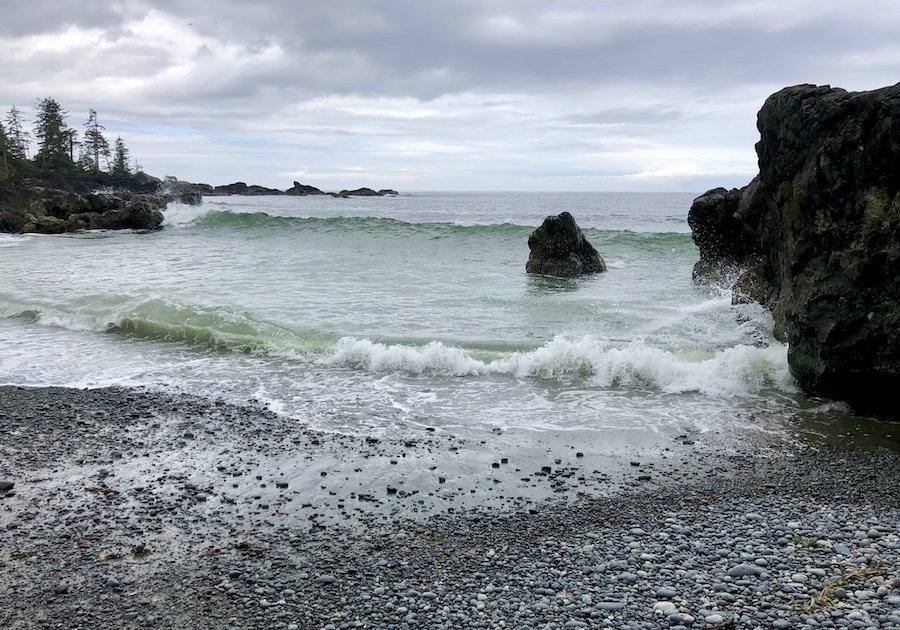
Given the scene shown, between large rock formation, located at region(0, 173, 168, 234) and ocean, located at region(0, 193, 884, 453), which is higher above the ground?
large rock formation, located at region(0, 173, 168, 234)

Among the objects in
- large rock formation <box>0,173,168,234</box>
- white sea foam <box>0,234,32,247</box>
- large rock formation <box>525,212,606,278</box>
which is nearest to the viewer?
large rock formation <box>525,212,606,278</box>

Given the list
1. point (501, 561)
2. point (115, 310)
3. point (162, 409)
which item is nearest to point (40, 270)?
point (115, 310)

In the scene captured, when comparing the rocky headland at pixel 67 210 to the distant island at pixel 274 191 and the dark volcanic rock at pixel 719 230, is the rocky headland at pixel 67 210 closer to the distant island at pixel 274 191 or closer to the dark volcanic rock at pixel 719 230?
the dark volcanic rock at pixel 719 230

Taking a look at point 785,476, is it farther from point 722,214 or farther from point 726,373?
point 722,214

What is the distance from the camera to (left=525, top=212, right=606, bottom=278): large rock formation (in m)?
20.2

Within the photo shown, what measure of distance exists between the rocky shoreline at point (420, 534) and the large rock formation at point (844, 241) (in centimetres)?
134

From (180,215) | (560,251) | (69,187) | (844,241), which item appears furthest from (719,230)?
(69,187)

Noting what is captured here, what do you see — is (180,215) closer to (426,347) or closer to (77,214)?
(77,214)

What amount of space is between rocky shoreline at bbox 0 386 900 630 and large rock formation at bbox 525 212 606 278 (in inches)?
539

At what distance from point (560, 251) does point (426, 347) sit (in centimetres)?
1101

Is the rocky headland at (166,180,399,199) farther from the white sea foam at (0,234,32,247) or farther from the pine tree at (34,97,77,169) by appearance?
the white sea foam at (0,234,32,247)

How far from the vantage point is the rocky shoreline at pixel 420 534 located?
4027 millimetres

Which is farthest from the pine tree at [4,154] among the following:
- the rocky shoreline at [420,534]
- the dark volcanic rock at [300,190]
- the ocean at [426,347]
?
the dark volcanic rock at [300,190]

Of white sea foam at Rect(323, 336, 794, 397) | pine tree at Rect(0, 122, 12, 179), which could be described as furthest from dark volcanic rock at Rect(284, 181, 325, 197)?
white sea foam at Rect(323, 336, 794, 397)
